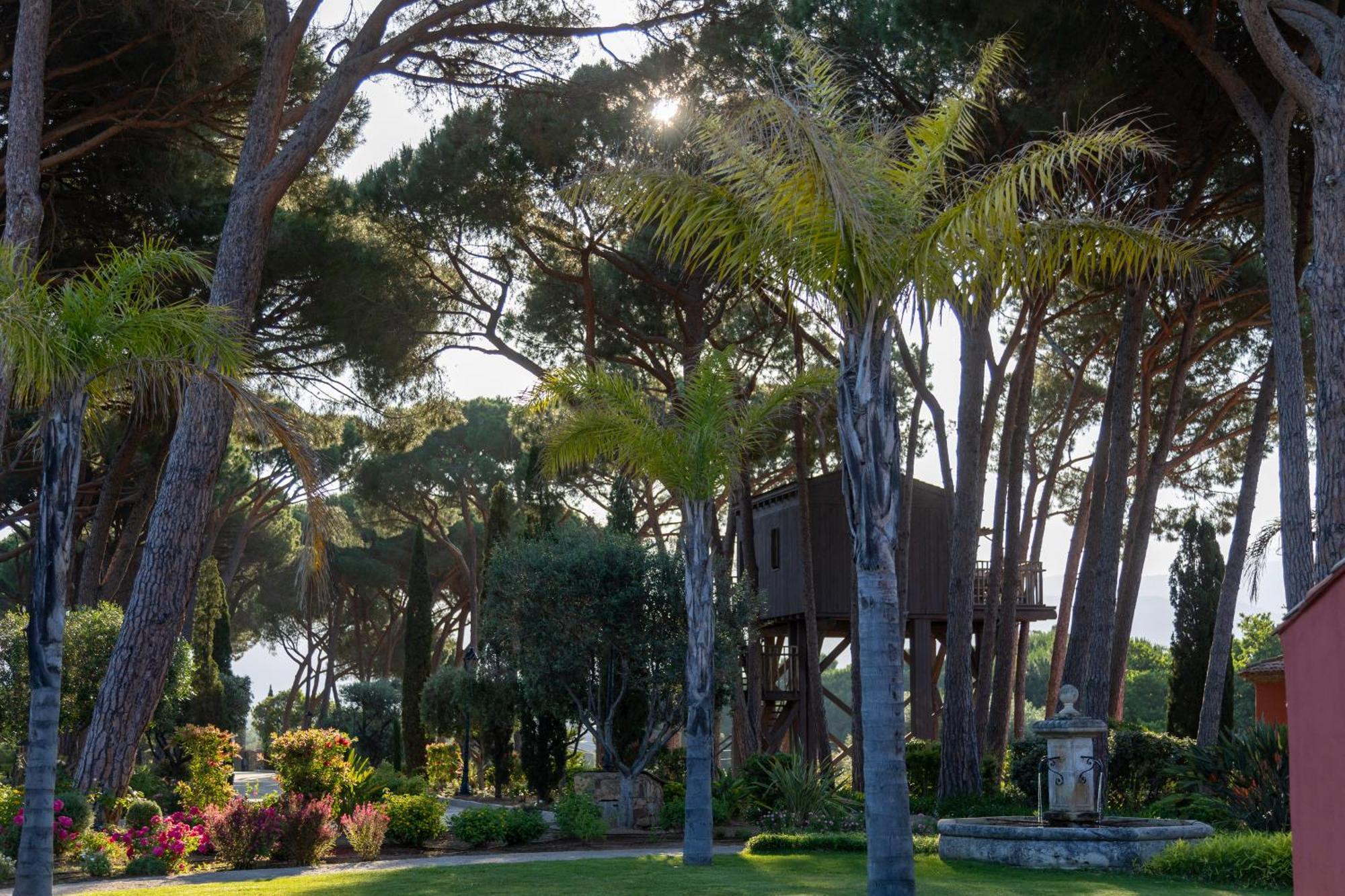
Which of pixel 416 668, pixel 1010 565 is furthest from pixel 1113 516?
pixel 416 668

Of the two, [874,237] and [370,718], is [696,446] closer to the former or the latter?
[874,237]

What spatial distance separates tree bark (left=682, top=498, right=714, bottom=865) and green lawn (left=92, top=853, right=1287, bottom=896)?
1.02 meters

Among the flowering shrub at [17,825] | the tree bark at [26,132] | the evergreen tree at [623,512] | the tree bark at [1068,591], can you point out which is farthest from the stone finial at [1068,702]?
the tree bark at [1068,591]

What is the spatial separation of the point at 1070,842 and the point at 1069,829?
0.46 feet

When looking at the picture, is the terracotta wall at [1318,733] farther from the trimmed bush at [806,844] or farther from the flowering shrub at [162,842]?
the flowering shrub at [162,842]

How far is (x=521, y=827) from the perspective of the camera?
15586 mm

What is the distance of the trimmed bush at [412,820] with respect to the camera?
15.1 metres

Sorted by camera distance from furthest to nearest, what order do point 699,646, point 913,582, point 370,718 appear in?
point 370,718 → point 913,582 → point 699,646

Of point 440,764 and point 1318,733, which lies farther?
point 440,764

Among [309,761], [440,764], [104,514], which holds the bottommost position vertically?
[440,764]

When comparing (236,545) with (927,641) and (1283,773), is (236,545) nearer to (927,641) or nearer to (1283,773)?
(927,641)

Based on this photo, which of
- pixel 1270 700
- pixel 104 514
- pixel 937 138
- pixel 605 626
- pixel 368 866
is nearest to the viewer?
pixel 937 138

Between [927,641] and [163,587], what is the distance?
17178mm

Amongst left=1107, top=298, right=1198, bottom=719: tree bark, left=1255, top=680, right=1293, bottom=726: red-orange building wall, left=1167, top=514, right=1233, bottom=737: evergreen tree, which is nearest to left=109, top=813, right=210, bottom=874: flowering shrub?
left=1107, top=298, right=1198, bottom=719: tree bark
